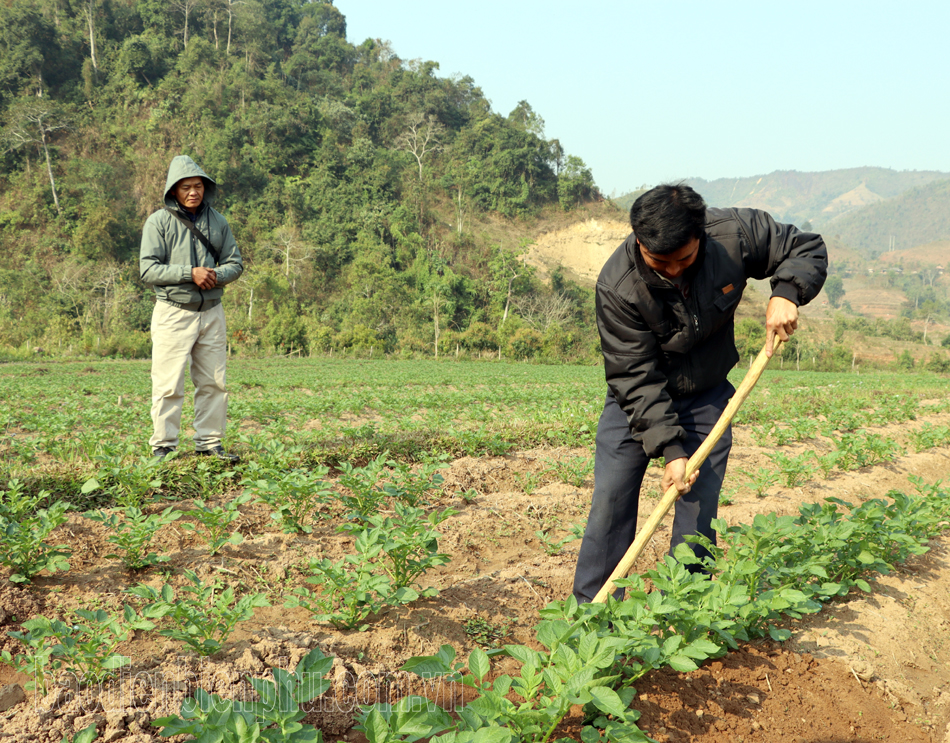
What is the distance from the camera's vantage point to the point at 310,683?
165 cm

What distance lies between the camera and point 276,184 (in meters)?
43.1

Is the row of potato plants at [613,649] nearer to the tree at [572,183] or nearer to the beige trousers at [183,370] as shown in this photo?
the beige trousers at [183,370]

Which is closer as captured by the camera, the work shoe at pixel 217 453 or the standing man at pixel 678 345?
the standing man at pixel 678 345

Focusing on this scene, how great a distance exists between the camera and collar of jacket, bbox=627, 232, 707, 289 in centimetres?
251

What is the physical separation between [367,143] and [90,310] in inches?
1084

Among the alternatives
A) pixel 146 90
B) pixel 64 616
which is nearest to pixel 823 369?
pixel 64 616

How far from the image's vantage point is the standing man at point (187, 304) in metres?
4.53

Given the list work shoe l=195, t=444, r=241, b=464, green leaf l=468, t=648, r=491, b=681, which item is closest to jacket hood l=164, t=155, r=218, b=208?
work shoe l=195, t=444, r=241, b=464

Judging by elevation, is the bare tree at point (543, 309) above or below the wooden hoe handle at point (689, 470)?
below

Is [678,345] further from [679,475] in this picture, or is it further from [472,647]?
[472,647]

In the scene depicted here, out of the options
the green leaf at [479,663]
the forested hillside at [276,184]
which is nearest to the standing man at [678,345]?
the green leaf at [479,663]

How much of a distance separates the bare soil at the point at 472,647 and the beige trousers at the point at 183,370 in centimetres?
78

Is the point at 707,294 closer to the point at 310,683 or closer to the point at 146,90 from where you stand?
the point at 310,683

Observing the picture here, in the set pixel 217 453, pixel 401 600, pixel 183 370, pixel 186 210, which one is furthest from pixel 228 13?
pixel 401 600
